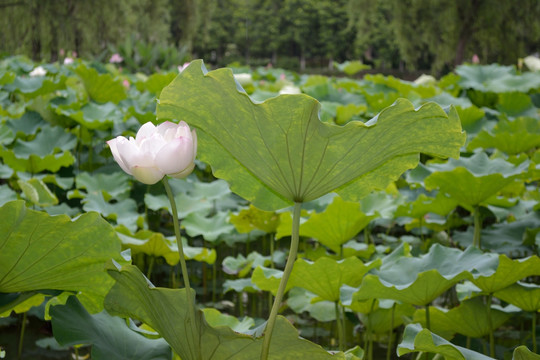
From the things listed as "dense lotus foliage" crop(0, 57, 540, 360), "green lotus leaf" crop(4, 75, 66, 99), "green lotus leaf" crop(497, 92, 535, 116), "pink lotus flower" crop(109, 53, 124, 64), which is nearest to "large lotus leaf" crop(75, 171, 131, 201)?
"dense lotus foliage" crop(0, 57, 540, 360)

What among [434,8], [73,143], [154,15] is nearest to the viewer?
[73,143]

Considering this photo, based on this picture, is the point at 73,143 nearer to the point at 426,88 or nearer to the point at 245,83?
the point at 245,83

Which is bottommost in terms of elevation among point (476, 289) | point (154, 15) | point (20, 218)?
point (154, 15)

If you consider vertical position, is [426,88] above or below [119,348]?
below

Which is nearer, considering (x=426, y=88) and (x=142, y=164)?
(x=142, y=164)

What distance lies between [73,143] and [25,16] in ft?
23.5

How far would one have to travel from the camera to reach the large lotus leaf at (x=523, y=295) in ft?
4.10

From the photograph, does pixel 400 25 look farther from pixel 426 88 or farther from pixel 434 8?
pixel 426 88

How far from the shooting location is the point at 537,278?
2.38 metres

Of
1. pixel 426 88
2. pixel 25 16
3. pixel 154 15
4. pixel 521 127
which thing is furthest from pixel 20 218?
pixel 154 15

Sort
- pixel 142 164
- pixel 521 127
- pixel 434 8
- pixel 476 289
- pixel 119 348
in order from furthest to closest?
1. pixel 434 8
2. pixel 521 127
3. pixel 476 289
4. pixel 119 348
5. pixel 142 164

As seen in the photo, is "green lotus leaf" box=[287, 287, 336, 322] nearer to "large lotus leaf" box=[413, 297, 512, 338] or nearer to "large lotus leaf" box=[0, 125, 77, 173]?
"large lotus leaf" box=[413, 297, 512, 338]

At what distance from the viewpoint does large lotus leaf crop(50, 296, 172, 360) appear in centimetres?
81

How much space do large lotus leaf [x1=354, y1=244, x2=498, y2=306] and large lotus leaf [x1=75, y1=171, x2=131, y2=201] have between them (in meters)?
1.19
